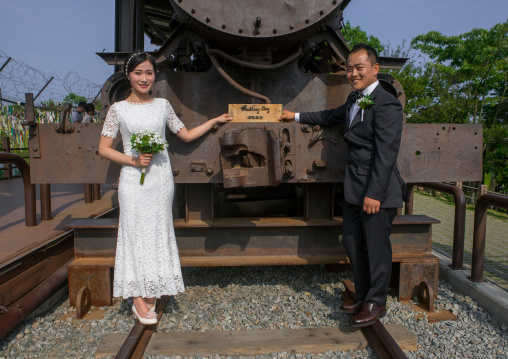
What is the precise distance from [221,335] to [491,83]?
83.4ft

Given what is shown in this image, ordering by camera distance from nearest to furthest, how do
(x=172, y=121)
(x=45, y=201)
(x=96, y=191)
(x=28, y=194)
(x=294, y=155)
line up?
(x=172, y=121), (x=294, y=155), (x=28, y=194), (x=45, y=201), (x=96, y=191)

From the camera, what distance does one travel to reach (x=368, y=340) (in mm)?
2475

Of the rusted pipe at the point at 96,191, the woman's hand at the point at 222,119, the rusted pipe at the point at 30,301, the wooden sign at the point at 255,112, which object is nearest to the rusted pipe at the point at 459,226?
the wooden sign at the point at 255,112

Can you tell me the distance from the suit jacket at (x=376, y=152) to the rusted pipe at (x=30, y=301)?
2302 millimetres

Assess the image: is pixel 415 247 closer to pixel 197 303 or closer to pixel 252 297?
pixel 252 297

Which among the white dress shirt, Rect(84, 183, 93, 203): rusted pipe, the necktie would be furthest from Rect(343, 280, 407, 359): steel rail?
Rect(84, 183, 93, 203): rusted pipe

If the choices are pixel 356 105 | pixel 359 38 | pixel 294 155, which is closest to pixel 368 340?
pixel 294 155

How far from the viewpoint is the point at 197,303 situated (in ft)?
10.3

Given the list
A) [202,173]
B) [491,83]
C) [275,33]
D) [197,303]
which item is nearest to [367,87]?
[275,33]

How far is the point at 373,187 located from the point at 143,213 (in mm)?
1459

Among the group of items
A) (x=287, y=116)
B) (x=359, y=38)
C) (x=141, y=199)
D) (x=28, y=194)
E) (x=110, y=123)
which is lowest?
(x=28, y=194)

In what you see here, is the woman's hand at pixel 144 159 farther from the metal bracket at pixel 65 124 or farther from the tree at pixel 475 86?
the tree at pixel 475 86

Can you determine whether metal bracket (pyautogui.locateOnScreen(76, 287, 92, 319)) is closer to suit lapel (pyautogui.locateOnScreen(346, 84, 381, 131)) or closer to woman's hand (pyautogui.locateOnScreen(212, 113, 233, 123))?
woman's hand (pyautogui.locateOnScreen(212, 113, 233, 123))

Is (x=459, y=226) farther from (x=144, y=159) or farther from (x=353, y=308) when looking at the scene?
(x=144, y=159)
